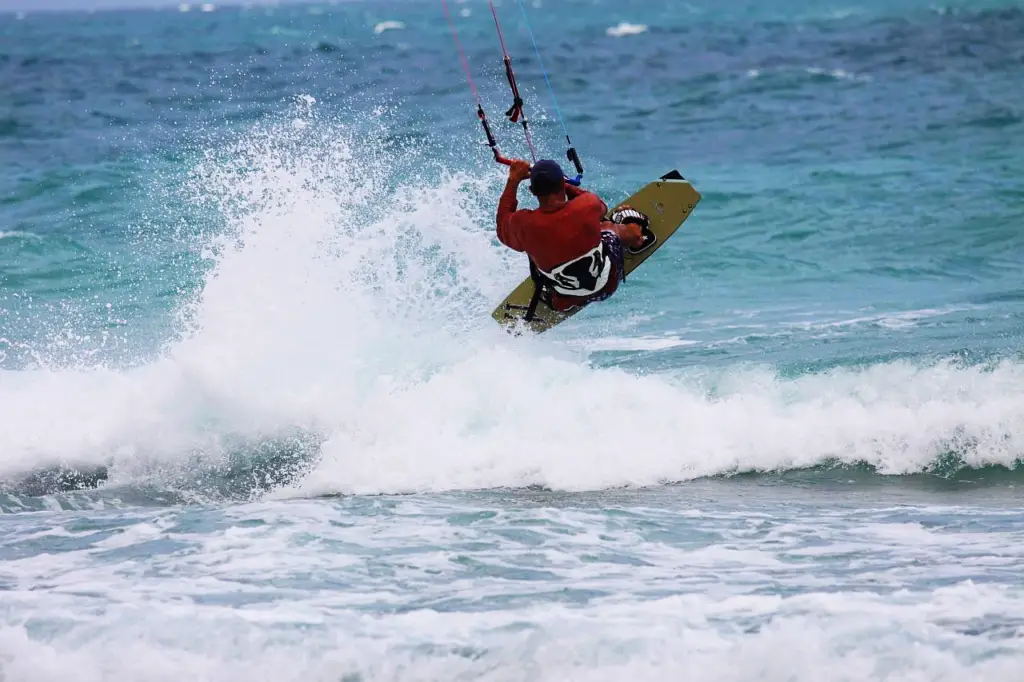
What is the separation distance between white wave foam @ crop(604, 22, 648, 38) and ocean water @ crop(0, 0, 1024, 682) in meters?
34.6

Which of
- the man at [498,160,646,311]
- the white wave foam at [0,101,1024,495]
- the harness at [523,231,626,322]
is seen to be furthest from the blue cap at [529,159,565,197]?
the white wave foam at [0,101,1024,495]

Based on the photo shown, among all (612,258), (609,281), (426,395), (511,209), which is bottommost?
(426,395)

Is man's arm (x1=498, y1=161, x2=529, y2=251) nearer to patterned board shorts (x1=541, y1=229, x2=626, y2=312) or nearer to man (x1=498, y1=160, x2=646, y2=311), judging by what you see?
man (x1=498, y1=160, x2=646, y2=311)

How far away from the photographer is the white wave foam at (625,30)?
5450 centimetres

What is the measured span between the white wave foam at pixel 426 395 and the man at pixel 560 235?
1.25 m

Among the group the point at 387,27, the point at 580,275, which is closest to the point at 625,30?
the point at 387,27

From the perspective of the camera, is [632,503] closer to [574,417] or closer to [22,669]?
[574,417]

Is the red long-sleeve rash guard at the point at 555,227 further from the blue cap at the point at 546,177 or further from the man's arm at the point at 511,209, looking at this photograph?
the blue cap at the point at 546,177

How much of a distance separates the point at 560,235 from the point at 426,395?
7.22 feet

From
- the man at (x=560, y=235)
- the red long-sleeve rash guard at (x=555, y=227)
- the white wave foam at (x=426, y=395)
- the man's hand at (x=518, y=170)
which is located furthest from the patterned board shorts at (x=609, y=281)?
the white wave foam at (x=426, y=395)

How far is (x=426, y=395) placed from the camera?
9.48m

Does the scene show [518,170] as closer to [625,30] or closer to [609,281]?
[609,281]

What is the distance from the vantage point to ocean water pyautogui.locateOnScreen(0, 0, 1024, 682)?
18.3 feet

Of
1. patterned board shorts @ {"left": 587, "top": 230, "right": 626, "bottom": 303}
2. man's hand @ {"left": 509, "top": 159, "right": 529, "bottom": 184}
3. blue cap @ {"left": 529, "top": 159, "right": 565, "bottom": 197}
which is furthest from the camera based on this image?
patterned board shorts @ {"left": 587, "top": 230, "right": 626, "bottom": 303}
